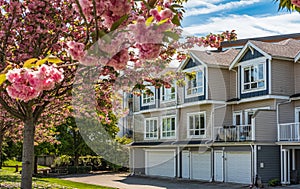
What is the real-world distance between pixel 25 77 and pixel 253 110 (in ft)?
90.3

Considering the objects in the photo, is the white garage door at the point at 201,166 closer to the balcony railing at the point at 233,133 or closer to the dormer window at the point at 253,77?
the balcony railing at the point at 233,133

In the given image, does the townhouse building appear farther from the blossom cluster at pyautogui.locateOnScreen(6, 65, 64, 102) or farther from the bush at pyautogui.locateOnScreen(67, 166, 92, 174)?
the blossom cluster at pyautogui.locateOnScreen(6, 65, 64, 102)

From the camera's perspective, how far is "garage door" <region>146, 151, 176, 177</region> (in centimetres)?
3610

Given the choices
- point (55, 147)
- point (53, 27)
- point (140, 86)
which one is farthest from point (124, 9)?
point (55, 147)

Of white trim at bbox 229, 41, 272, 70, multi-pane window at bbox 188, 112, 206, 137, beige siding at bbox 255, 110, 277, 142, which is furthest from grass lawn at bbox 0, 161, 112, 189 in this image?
white trim at bbox 229, 41, 272, 70

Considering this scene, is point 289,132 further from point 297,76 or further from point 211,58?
point 211,58

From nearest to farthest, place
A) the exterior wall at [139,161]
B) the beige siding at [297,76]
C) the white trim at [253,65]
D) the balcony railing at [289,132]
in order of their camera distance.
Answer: the balcony railing at [289,132]
the white trim at [253,65]
the beige siding at [297,76]
the exterior wall at [139,161]

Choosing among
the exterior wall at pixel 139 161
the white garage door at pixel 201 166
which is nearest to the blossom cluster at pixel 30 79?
the white garage door at pixel 201 166

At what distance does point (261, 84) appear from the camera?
2908cm

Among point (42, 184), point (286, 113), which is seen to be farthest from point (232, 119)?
point (42, 184)

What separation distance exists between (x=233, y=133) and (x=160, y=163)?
949 centimetres

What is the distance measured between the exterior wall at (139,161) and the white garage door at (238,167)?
453 inches

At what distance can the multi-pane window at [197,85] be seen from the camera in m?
32.7

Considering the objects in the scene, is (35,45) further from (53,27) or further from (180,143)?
(180,143)
